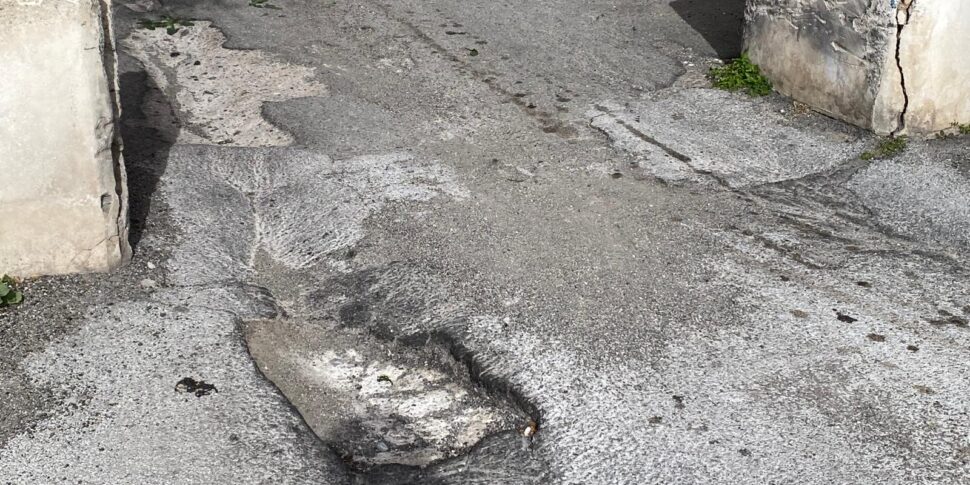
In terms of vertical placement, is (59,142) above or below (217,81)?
above

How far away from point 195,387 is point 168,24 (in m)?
4.51

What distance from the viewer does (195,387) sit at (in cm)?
353

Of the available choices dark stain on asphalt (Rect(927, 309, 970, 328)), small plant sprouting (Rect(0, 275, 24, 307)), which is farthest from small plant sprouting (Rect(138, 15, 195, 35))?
dark stain on asphalt (Rect(927, 309, 970, 328))

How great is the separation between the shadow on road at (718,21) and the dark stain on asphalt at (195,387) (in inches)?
172

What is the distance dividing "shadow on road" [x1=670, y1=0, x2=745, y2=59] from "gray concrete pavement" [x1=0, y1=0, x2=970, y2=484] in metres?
0.65

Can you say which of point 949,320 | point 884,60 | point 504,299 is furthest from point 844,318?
point 884,60

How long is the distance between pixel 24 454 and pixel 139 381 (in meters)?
0.44

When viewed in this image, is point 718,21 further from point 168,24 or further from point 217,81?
point 168,24

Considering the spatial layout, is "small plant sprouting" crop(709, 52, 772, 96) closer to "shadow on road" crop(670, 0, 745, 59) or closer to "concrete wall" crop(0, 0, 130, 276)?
"shadow on road" crop(670, 0, 745, 59)

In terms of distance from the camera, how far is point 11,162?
3.89 m

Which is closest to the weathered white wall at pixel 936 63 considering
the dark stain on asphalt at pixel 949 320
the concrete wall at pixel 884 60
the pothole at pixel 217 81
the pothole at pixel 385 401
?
the concrete wall at pixel 884 60

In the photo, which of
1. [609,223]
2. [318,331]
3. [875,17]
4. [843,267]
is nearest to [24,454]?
[318,331]

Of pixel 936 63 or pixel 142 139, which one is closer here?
pixel 936 63

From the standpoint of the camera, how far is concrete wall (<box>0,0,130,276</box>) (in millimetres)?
3785
